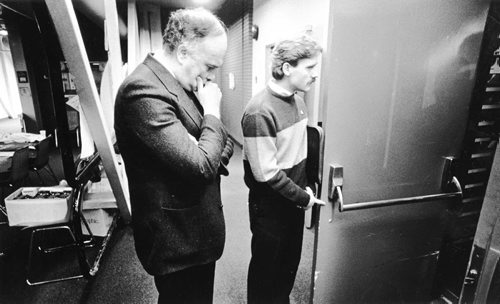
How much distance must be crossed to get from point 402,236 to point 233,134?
6.06 m

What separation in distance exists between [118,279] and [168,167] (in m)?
1.81

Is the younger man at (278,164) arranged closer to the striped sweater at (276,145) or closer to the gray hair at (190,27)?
the striped sweater at (276,145)

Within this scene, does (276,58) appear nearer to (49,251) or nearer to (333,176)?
(333,176)

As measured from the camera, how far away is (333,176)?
134 centimetres

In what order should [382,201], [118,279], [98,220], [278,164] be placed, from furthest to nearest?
1. [98,220]
2. [118,279]
3. [278,164]
4. [382,201]

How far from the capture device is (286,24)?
13.5 feet

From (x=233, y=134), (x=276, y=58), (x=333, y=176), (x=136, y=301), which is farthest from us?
(x=233, y=134)

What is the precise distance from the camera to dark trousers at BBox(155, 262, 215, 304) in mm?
1280

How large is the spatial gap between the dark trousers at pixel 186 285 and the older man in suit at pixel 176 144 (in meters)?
0.01

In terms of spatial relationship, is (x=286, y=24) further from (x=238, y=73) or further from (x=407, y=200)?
(x=407, y=200)

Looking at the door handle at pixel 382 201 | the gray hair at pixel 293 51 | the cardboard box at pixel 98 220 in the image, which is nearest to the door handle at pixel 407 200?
the door handle at pixel 382 201

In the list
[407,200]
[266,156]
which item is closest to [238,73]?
[266,156]

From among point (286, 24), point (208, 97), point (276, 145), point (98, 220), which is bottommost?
point (98, 220)

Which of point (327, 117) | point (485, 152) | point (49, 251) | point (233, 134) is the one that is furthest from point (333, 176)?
point (233, 134)
